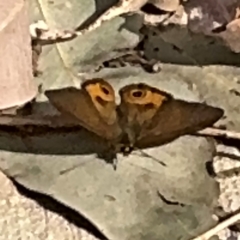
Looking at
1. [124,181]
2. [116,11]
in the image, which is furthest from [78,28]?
[124,181]

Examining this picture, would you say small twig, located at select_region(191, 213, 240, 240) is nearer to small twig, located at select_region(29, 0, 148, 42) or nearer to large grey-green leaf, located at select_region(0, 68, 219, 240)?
large grey-green leaf, located at select_region(0, 68, 219, 240)

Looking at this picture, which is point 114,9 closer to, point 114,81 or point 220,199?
point 114,81

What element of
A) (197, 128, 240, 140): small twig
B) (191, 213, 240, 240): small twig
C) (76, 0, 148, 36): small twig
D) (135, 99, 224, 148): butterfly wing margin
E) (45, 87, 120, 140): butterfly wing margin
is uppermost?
(76, 0, 148, 36): small twig

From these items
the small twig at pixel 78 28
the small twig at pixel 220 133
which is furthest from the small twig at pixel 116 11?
the small twig at pixel 220 133

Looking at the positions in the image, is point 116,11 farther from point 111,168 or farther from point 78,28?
point 111,168

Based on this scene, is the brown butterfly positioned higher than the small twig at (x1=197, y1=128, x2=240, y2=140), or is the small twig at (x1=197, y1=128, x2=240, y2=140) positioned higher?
the brown butterfly

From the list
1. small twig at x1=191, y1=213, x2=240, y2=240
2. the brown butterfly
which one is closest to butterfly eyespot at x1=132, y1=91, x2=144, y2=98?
the brown butterfly

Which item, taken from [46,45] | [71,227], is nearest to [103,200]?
[71,227]
